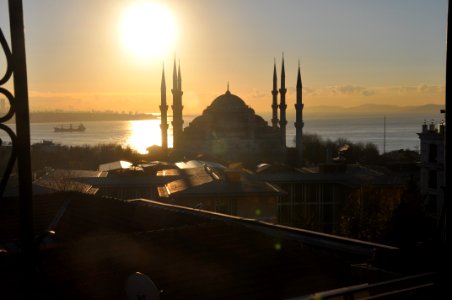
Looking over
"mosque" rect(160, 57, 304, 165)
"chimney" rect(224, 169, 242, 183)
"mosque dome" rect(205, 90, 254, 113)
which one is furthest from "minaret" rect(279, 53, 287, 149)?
"chimney" rect(224, 169, 242, 183)

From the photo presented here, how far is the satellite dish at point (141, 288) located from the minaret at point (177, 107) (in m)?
31.4

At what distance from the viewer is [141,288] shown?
2.62 m

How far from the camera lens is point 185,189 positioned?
41.3 ft

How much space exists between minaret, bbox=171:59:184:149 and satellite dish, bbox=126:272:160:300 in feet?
103

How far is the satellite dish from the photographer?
102 inches

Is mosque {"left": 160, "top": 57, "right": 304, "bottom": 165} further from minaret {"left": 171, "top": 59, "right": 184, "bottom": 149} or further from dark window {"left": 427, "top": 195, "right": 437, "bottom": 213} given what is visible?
dark window {"left": 427, "top": 195, "right": 437, "bottom": 213}

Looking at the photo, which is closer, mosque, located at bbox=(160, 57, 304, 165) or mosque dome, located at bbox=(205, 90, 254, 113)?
mosque, located at bbox=(160, 57, 304, 165)

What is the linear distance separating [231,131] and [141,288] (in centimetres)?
3435

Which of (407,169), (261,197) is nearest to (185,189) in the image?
(261,197)

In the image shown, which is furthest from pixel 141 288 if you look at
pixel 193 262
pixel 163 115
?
pixel 163 115

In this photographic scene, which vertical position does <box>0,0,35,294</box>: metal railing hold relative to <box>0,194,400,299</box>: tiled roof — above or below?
above

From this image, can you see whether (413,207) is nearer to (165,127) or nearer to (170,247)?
(170,247)

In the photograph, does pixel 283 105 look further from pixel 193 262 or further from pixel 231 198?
pixel 193 262

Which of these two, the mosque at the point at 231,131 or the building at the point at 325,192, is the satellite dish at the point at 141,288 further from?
the mosque at the point at 231,131
